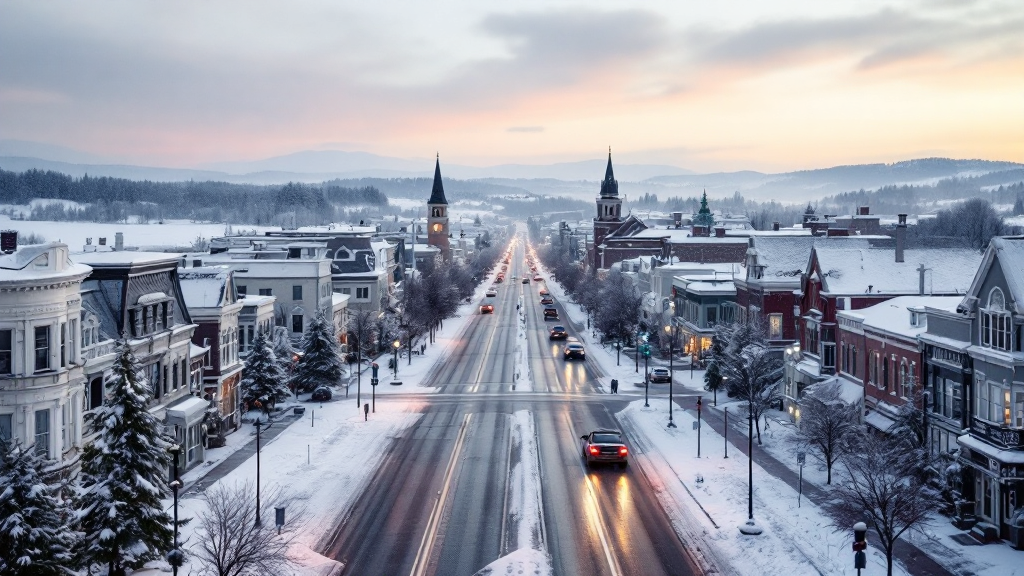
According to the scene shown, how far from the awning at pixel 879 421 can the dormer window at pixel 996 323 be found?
279 inches

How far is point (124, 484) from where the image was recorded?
2716 cm

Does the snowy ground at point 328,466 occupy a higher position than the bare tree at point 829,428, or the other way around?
the bare tree at point 829,428

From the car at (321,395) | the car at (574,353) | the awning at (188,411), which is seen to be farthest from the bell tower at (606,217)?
the awning at (188,411)

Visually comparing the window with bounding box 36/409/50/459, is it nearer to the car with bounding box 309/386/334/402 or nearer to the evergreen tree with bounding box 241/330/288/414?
the evergreen tree with bounding box 241/330/288/414

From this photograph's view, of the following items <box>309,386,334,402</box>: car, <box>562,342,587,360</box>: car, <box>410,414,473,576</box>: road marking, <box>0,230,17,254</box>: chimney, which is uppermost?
<box>0,230,17,254</box>: chimney

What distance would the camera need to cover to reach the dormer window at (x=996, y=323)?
32812 mm

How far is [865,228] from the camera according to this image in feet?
533

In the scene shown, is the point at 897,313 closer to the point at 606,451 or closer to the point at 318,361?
the point at 606,451

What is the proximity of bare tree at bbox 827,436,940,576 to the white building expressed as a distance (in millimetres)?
25383

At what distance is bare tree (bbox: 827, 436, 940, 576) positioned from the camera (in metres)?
27.5

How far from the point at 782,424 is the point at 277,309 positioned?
42.9 m

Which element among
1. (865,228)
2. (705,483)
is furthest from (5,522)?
(865,228)

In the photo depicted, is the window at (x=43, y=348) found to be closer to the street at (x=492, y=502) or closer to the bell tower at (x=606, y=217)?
the street at (x=492, y=502)

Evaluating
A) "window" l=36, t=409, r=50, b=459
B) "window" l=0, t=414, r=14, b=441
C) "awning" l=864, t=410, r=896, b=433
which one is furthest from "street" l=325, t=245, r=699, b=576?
"awning" l=864, t=410, r=896, b=433
